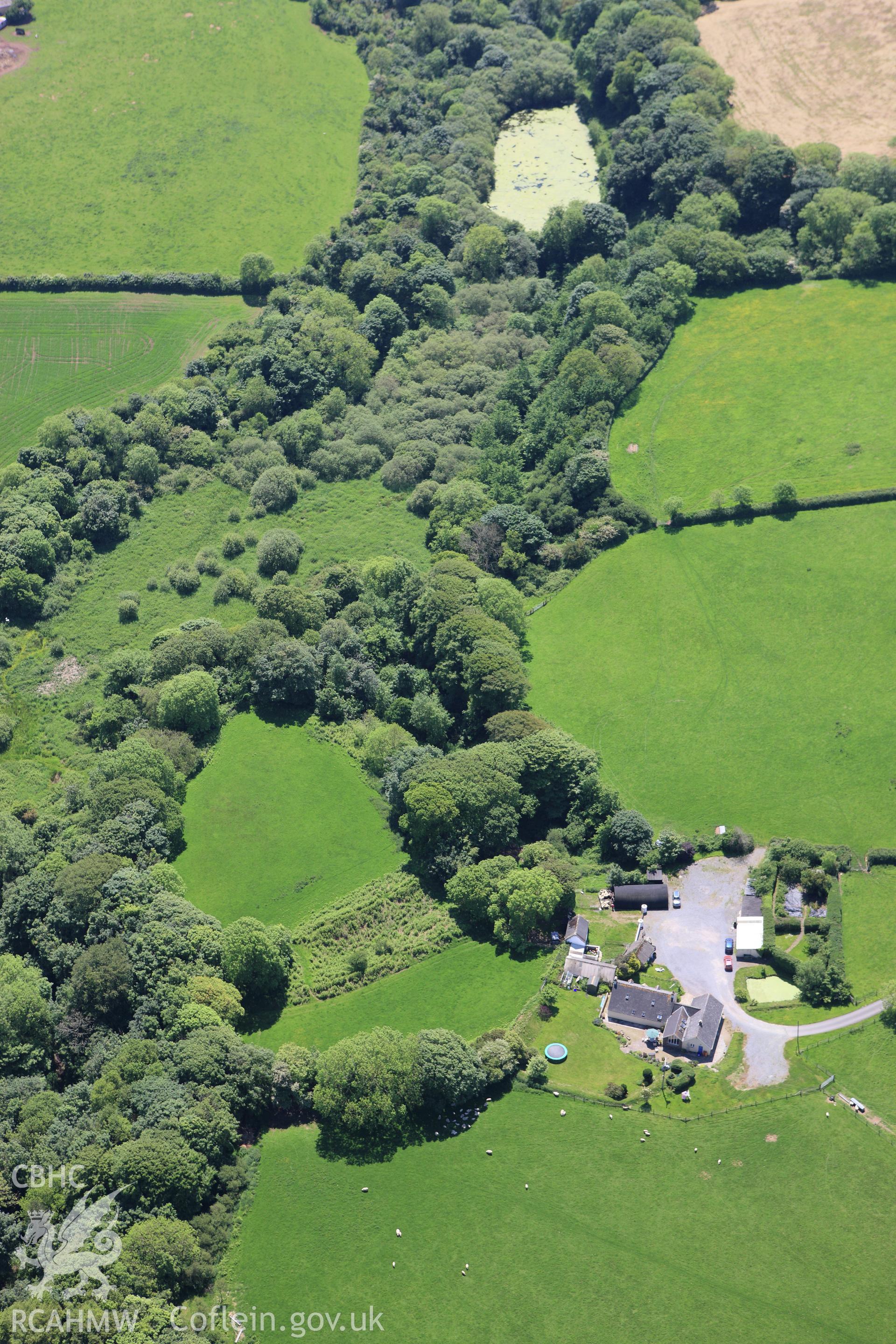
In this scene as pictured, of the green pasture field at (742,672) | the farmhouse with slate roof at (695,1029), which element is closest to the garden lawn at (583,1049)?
the farmhouse with slate roof at (695,1029)

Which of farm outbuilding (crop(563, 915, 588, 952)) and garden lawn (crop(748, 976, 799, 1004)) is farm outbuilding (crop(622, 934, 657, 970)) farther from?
garden lawn (crop(748, 976, 799, 1004))

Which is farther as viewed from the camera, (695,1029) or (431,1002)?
(431,1002)

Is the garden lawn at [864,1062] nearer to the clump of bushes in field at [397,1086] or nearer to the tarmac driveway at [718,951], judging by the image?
the tarmac driveway at [718,951]

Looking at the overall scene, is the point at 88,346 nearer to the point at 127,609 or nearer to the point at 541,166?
the point at 127,609

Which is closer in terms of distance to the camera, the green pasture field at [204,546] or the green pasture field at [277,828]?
the green pasture field at [277,828]

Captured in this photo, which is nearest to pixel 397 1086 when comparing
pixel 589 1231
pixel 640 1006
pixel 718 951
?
pixel 589 1231

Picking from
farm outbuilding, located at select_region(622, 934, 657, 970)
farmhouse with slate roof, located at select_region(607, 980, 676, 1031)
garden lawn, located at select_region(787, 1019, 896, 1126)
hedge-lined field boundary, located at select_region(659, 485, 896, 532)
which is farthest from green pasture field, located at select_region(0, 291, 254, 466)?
garden lawn, located at select_region(787, 1019, 896, 1126)
